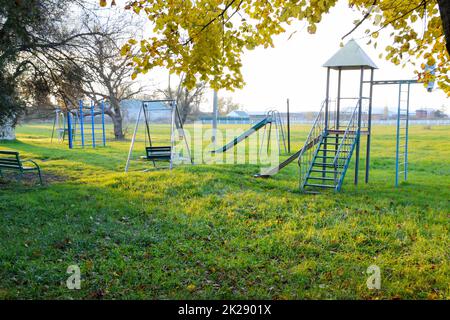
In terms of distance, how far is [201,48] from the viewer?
5664mm

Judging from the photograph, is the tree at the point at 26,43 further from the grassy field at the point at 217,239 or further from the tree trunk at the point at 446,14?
the tree trunk at the point at 446,14

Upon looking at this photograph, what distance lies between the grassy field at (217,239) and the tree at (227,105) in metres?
36.9

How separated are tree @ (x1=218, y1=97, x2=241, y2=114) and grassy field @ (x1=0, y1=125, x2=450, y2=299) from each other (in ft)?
121

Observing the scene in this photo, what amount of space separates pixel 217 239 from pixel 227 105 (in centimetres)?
4269

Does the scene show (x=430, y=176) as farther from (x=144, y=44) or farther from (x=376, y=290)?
(x=144, y=44)

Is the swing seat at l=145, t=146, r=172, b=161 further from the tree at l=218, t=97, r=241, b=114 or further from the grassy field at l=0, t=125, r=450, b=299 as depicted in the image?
the tree at l=218, t=97, r=241, b=114

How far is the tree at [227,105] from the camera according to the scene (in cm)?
4615

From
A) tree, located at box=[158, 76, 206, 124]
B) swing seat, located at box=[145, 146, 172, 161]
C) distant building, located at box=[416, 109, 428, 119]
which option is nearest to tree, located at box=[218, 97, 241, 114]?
tree, located at box=[158, 76, 206, 124]

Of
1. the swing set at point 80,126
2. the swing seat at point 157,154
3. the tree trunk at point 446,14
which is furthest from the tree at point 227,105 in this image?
the tree trunk at point 446,14

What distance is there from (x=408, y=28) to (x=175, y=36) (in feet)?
11.8

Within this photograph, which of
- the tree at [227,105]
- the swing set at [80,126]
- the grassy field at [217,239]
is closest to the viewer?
the grassy field at [217,239]

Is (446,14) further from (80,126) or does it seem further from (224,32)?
(80,126)

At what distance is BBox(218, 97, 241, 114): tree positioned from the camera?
46.2 metres
